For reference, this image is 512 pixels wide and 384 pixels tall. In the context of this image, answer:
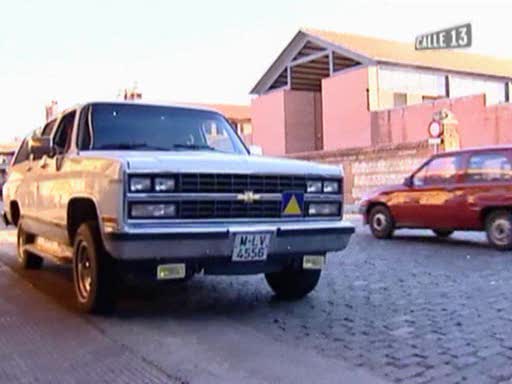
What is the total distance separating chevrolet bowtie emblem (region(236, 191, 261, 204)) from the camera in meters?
6.06

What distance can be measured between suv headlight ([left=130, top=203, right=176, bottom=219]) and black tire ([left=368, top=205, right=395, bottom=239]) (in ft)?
25.0

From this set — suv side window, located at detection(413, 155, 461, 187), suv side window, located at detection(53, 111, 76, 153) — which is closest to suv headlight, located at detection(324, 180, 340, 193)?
suv side window, located at detection(53, 111, 76, 153)

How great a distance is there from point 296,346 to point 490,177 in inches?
262

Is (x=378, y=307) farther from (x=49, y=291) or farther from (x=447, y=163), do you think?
(x=447, y=163)

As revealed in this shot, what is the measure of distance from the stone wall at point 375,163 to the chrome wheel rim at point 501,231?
37.5 ft

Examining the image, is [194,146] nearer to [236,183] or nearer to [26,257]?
[236,183]

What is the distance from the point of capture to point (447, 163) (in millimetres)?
11680

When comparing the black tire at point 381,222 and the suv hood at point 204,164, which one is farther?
the black tire at point 381,222

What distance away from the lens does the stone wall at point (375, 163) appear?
926 inches

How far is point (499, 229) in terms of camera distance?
10.8 m

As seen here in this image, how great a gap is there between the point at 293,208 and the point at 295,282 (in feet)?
3.67

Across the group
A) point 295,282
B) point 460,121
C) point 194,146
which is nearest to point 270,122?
point 460,121

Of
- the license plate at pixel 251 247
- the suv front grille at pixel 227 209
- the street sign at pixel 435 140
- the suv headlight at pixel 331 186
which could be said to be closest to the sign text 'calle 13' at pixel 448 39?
the suv headlight at pixel 331 186

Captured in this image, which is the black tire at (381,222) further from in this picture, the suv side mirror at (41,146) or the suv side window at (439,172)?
the suv side mirror at (41,146)
